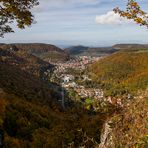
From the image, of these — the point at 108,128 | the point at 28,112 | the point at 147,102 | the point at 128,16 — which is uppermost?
the point at 128,16

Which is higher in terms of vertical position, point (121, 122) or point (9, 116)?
point (121, 122)

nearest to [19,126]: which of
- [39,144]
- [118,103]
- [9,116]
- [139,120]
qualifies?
[9,116]

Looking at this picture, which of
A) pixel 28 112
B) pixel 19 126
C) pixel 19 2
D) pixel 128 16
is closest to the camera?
pixel 128 16

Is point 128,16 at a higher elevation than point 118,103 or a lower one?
higher

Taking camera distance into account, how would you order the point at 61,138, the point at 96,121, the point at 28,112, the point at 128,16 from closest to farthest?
the point at 128,16 < the point at 61,138 < the point at 96,121 < the point at 28,112

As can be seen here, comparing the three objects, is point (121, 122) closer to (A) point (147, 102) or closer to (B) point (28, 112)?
(A) point (147, 102)

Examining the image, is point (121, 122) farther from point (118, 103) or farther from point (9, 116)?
point (9, 116)

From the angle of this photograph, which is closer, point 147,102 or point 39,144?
point 147,102

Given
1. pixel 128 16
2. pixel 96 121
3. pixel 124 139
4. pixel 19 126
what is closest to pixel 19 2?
pixel 128 16

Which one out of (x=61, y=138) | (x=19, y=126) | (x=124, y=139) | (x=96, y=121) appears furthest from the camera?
(x=19, y=126)
